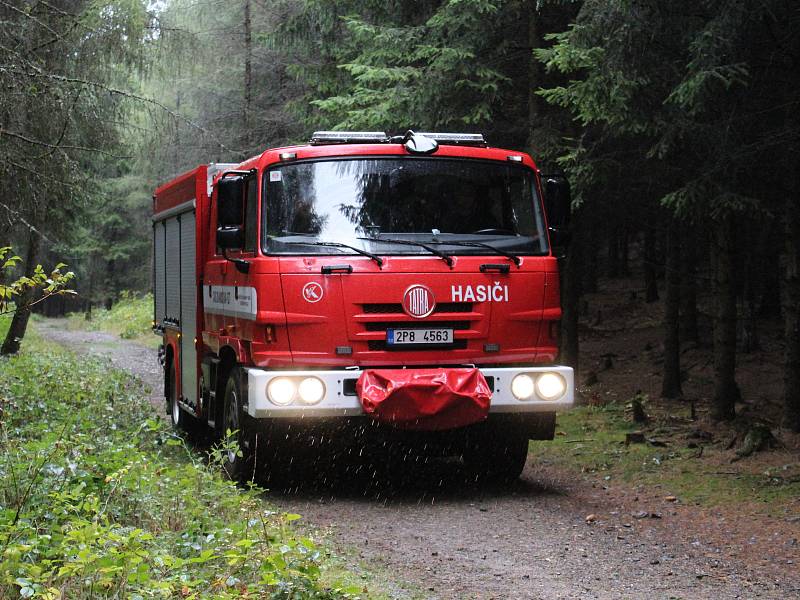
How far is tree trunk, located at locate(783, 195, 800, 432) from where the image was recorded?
428 inches

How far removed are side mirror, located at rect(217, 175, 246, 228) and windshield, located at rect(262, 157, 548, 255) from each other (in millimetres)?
319

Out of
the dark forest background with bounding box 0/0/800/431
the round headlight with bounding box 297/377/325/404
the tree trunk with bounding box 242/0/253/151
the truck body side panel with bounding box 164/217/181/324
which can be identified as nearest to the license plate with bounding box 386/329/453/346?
the round headlight with bounding box 297/377/325/404

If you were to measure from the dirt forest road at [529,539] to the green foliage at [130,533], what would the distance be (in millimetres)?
740

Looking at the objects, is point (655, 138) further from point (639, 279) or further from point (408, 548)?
point (639, 279)

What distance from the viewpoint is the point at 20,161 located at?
10445 millimetres

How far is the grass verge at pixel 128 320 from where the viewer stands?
3681 centimetres

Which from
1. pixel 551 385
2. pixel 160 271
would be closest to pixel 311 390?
pixel 551 385

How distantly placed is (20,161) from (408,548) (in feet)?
20.4

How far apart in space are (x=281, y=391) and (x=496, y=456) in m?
2.38

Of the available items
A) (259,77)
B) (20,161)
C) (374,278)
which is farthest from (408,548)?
(259,77)

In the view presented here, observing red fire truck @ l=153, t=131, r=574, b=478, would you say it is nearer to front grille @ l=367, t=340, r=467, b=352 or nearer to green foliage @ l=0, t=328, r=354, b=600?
front grille @ l=367, t=340, r=467, b=352

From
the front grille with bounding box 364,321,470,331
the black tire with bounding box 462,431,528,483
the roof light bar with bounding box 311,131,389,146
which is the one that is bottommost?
the black tire with bounding box 462,431,528,483

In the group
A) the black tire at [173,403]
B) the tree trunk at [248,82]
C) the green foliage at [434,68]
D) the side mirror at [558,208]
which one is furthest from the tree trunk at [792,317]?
the tree trunk at [248,82]

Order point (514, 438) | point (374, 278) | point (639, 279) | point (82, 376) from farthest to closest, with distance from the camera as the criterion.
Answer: point (639, 279)
point (82, 376)
point (514, 438)
point (374, 278)
